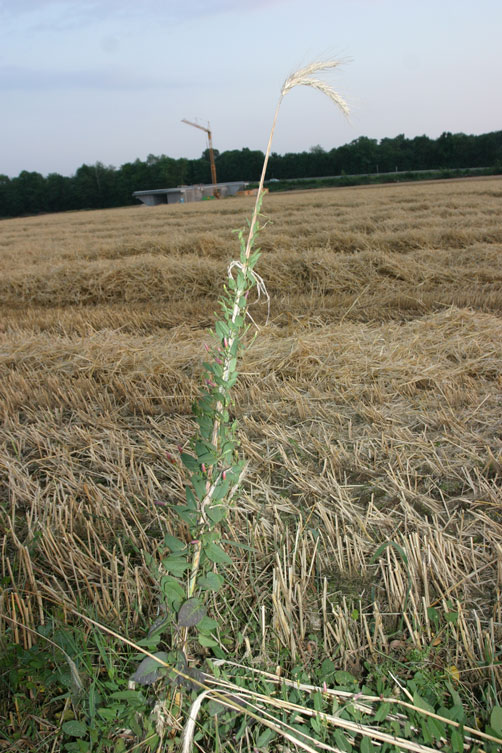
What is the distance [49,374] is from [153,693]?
2765 mm

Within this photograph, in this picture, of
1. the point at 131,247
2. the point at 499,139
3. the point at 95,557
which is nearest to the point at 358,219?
the point at 131,247

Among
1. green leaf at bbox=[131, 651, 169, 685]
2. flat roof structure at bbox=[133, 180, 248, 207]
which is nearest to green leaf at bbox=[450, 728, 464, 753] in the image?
green leaf at bbox=[131, 651, 169, 685]

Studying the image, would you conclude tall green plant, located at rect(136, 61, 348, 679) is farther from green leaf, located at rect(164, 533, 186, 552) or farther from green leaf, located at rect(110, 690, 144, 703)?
green leaf, located at rect(110, 690, 144, 703)

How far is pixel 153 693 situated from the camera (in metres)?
1.37

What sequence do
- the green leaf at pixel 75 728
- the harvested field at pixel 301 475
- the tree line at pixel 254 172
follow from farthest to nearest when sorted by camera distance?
the tree line at pixel 254 172, the harvested field at pixel 301 475, the green leaf at pixel 75 728

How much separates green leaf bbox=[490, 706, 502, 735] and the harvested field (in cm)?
12

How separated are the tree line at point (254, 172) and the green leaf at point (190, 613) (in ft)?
172

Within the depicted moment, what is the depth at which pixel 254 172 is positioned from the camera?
6381 cm

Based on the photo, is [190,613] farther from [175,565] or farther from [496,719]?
[496,719]

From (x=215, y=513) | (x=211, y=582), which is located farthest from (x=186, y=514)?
(x=211, y=582)

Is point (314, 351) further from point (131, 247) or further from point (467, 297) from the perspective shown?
point (131, 247)

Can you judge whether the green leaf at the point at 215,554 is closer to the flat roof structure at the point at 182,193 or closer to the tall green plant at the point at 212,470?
the tall green plant at the point at 212,470

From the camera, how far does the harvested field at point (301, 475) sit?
1617 mm

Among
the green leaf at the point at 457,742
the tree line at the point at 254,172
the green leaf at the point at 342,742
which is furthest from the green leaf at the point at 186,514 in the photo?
the tree line at the point at 254,172
